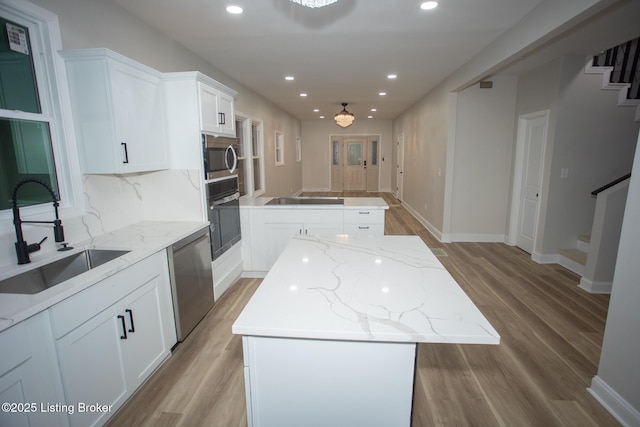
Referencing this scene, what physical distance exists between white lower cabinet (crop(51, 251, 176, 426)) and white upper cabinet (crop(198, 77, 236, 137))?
4.32 feet

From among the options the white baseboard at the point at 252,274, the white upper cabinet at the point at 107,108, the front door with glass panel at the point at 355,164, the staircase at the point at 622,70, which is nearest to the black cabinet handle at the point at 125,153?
the white upper cabinet at the point at 107,108

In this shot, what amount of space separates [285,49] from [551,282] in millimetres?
4063

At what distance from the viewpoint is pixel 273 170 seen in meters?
7.10

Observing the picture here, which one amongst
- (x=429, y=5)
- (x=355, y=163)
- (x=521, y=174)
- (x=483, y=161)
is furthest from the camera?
(x=355, y=163)

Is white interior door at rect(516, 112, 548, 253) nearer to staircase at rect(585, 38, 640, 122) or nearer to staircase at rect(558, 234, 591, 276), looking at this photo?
staircase at rect(558, 234, 591, 276)

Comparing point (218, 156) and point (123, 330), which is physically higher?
point (218, 156)

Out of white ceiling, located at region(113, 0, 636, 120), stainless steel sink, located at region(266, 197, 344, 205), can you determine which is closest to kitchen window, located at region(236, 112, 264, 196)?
white ceiling, located at region(113, 0, 636, 120)

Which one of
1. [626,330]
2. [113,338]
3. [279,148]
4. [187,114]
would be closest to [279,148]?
[279,148]

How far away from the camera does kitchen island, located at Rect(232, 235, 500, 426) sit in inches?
45.1

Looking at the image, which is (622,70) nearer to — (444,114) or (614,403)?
(444,114)

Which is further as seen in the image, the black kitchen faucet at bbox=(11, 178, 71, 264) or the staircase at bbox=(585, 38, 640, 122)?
the staircase at bbox=(585, 38, 640, 122)

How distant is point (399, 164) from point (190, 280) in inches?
316

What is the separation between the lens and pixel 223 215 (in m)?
3.23

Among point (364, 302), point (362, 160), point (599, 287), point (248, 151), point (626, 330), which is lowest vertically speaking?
point (599, 287)
